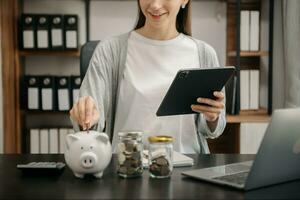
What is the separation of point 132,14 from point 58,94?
773 mm

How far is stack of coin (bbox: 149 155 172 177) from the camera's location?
1.09 metres

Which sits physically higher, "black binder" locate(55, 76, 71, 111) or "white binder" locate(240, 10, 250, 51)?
"white binder" locate(240, 10, 250, 51)

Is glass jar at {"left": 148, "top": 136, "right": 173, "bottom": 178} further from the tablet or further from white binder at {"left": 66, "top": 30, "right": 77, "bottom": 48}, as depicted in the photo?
white binder at {"left": 66, "top": 30, "right": 77, "bottom": 48}

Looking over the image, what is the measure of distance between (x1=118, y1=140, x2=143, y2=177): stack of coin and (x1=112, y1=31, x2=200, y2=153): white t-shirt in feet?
1.62

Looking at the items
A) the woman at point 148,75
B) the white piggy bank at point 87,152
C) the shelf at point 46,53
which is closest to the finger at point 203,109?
the woman at point 148,75

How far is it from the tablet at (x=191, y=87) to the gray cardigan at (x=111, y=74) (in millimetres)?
281

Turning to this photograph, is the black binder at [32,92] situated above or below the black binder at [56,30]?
below

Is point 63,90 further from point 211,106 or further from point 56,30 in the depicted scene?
point 211,106

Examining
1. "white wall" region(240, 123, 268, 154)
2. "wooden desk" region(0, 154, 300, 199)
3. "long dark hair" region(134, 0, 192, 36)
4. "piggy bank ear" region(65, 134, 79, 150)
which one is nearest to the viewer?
"wooden desk" region(0, 154, 300, 199)

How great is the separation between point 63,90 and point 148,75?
1.46m

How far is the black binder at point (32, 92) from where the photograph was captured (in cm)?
303

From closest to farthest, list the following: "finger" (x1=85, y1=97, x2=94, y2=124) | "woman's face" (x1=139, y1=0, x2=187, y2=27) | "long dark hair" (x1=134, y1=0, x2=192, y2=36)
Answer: "finger" (x1=85, y1=97, x2=94, y2=124), "woman's face" (x1=139, y1=0, x2=187, y2=27), "long dark hair" (x1=134, y1=0, x2=192, y2=36)

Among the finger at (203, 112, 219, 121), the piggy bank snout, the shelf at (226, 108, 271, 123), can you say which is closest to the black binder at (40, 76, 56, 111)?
the shelf at (226, 108, 271, 123)

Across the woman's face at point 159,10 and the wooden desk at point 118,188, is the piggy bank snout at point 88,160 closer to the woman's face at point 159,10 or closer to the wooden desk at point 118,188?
the wooden desk at point 118,188
